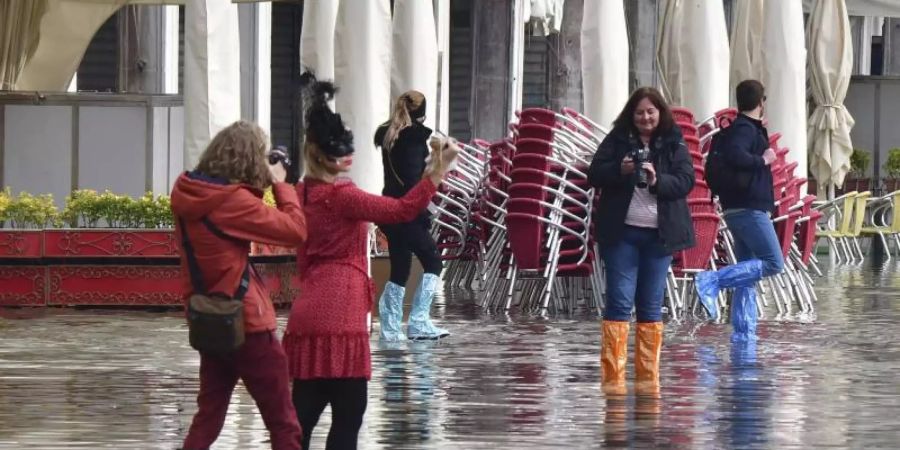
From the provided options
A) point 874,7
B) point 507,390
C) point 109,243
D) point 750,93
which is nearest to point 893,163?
point 874,7

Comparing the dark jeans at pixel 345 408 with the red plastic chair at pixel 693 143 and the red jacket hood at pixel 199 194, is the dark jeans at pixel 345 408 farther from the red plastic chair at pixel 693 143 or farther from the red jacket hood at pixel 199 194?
the red plastic chair at pixel 693 143

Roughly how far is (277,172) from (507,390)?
11.5ft

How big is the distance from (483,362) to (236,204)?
537cm

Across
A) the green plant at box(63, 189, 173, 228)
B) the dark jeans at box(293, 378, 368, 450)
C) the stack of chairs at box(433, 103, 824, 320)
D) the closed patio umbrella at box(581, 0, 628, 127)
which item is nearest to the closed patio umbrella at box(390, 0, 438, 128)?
the stack of chairs at box(433, 103, 824, 320)

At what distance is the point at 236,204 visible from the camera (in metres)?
7.79

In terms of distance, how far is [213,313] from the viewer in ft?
25.2

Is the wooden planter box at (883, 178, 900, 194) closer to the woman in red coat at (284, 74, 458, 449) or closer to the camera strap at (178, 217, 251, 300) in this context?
the woman in red coat at (284, 74, 458, 449)

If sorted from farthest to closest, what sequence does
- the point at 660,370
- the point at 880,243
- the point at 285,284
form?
the point at 880,243 → the point at 285,284 → the point at 660,370

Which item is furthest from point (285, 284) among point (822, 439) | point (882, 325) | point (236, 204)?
point (236, 204)

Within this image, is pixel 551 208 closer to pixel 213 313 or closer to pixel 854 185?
pixel 213 313

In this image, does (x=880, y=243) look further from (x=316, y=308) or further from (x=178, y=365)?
(x=316, y=308)

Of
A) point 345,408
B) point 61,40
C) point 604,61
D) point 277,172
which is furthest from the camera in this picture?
point 61,40

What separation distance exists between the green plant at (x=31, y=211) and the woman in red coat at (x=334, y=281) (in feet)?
29.0

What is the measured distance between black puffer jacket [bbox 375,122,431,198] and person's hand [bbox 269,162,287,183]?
5882 mm
